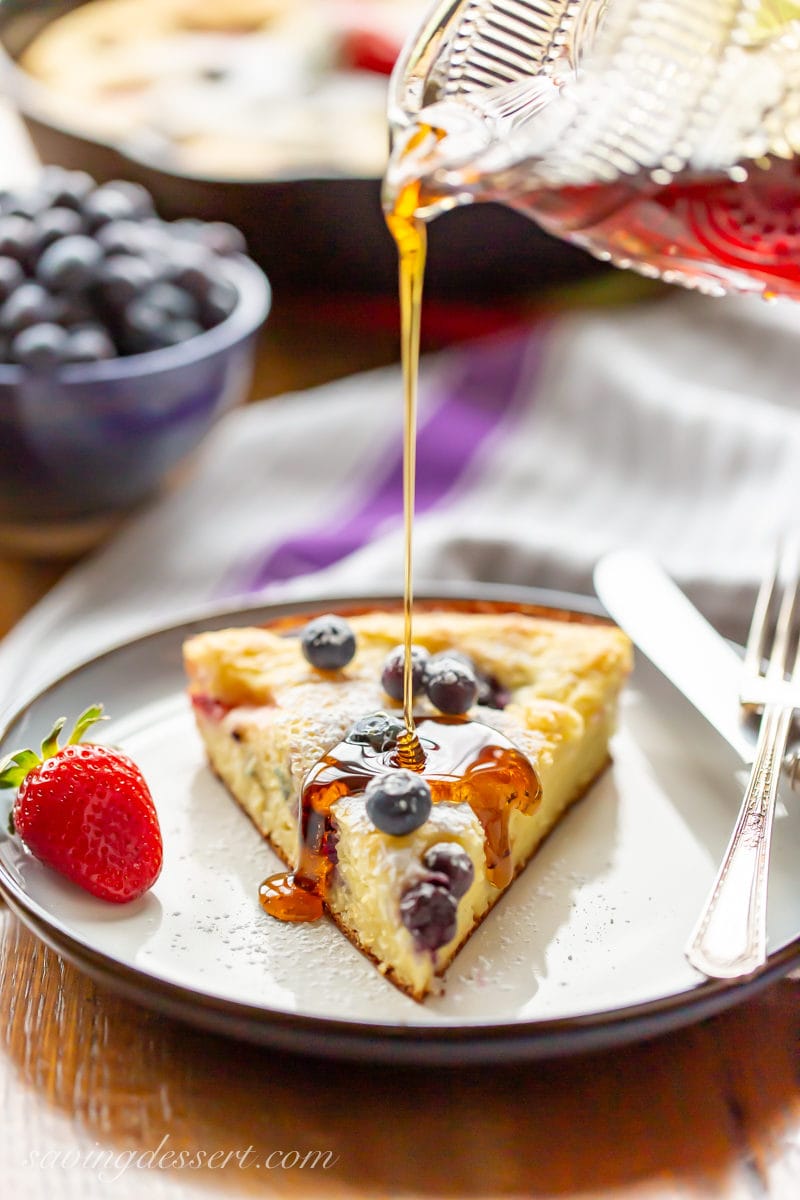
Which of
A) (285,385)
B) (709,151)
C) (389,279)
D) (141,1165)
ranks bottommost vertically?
(285,385)

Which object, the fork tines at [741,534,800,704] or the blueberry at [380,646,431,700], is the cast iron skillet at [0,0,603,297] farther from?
the blueberry at [380,646,431,700]

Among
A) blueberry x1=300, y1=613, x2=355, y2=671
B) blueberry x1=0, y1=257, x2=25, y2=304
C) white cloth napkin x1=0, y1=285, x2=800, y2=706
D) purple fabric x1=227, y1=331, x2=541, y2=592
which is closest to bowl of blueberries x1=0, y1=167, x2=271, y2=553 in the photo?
blueberry x1=0, y1=257, x2=25, y2=304

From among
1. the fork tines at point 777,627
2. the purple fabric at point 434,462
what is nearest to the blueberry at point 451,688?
the fork tines at point 777,627

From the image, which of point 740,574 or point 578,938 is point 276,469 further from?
point 578,938

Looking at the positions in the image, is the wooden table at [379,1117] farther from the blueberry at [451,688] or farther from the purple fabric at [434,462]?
the purple fabric at [434,462]

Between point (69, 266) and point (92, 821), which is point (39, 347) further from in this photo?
point (92, 821)

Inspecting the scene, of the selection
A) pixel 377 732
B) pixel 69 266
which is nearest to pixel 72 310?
pixel 69 266

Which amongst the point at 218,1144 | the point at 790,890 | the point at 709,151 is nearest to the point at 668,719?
the point at 790,890
